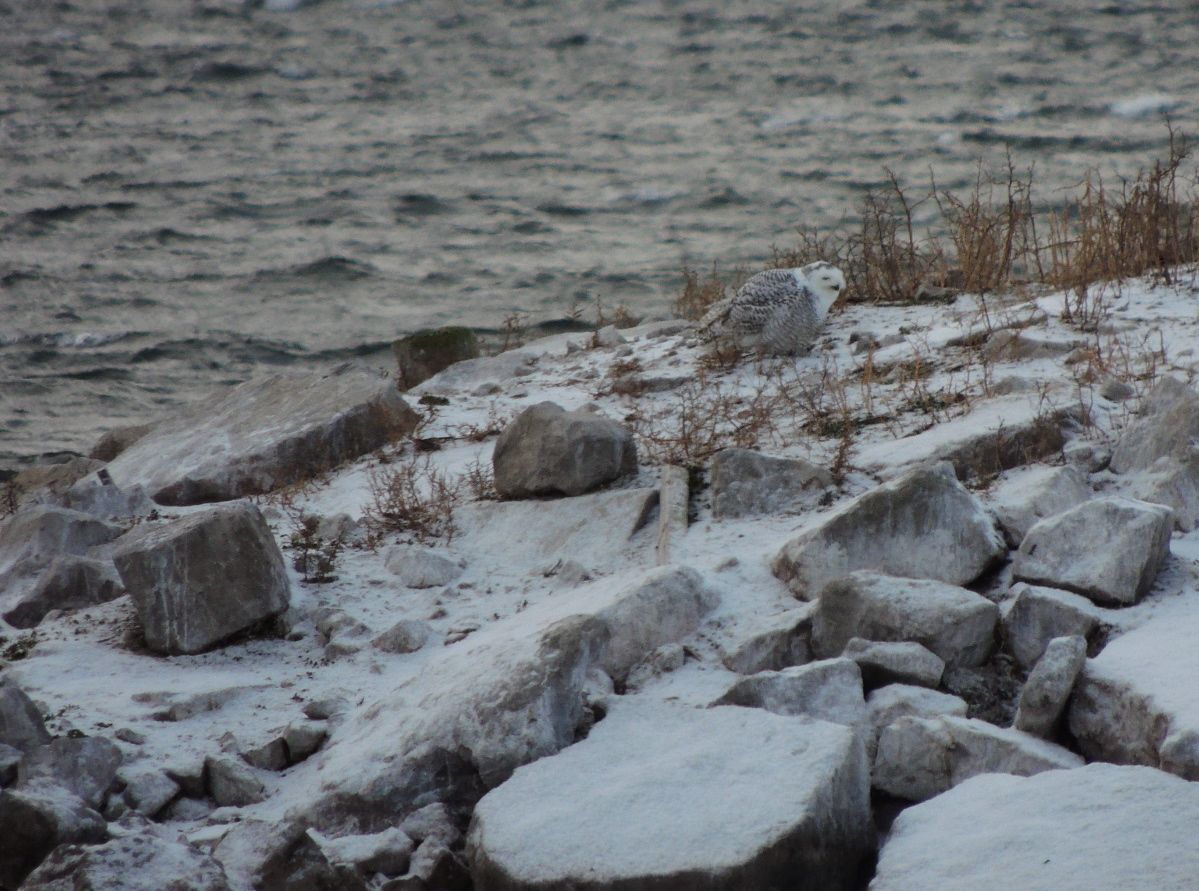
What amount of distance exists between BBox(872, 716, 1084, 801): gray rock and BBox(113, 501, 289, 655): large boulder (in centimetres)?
216

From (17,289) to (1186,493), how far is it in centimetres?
1182

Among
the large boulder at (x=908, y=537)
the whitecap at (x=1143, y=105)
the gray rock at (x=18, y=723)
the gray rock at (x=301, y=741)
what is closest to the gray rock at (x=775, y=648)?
the large boulder at (x=908, y=537)

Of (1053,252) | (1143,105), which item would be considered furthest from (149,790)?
(1143,105)

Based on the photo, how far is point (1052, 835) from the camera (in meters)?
2.44

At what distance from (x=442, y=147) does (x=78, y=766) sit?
13.9 m

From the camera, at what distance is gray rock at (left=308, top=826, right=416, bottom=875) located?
287 centimetres

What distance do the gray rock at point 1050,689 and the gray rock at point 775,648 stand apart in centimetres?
64

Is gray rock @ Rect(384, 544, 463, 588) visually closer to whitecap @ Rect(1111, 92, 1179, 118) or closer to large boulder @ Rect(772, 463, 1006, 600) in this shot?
large boulder @ Rect(772, 463, 1006, 600)

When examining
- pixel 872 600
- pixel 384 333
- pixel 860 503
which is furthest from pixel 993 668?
pixel 384 333

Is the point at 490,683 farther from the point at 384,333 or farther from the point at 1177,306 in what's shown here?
the point at 384,333

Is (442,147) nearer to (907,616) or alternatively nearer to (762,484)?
(762,484)

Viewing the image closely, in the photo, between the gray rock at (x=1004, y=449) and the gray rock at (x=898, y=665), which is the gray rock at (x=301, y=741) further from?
the gray rock at (x=1004, y=449)

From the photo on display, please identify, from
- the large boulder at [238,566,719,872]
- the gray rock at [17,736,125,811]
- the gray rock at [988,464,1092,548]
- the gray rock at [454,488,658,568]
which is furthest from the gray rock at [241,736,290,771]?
the gray rock at [988,464,1092,548]

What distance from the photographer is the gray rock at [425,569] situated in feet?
14.7
